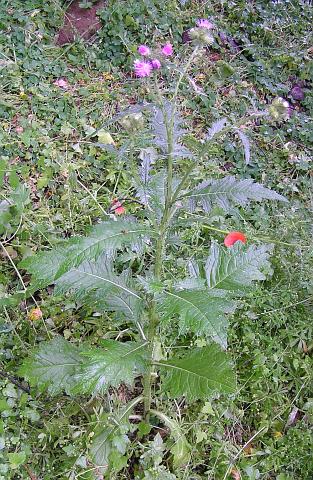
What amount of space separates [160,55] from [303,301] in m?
1.53

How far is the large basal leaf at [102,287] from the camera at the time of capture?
177cm

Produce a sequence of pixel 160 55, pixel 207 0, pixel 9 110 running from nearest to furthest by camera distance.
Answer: pixel 160 55 < pixel 9 110 < pixel 207 0

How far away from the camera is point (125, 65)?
345 centimetres

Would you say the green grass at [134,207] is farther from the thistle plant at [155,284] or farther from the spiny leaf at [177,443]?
the thistle plant at [155,284]

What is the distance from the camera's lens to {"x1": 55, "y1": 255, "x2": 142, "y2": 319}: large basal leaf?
5.81 feet

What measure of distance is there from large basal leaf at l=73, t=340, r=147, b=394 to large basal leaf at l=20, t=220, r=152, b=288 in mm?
266

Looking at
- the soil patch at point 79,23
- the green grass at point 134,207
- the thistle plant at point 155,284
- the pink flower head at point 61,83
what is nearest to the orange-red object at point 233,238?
the green grass at point 134,207

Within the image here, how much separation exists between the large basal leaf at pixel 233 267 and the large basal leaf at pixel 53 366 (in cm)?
59

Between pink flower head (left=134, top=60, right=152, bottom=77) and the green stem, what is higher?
pink flower head (left=134, top=60, right=152, bottom=77)

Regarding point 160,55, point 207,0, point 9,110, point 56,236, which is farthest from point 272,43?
point 160,55

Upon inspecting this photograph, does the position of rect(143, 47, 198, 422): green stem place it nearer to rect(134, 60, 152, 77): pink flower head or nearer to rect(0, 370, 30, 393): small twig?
rect(134, 60, 152, 77): pink flower head

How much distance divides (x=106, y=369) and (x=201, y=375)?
1.06 ft

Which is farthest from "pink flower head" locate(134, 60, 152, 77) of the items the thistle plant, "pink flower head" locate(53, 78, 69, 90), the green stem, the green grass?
"pink flower head" locate(53, 78, 69, 90)

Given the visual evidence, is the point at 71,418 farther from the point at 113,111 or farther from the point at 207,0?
the point at 207,0
